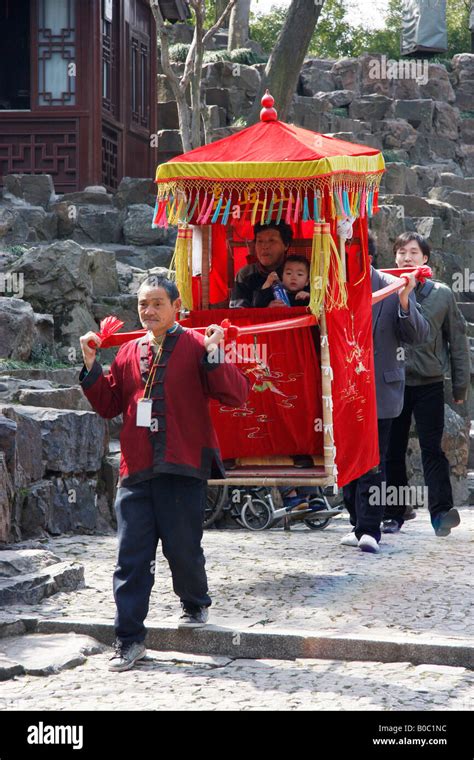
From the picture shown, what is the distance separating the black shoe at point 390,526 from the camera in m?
8.78

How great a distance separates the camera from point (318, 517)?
31.9 ft

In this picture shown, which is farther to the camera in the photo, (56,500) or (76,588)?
(56,500)

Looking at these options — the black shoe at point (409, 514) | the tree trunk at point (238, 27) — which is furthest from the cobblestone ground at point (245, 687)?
the tree trunk at point (238, 27)

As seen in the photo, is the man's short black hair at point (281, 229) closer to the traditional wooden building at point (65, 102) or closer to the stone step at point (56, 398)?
the stone step at point (56, 398)

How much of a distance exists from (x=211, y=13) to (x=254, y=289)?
107 ft

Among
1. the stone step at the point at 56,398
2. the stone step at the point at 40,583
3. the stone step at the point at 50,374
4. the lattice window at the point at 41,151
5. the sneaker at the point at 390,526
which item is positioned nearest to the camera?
the stone step at the point at 40,583

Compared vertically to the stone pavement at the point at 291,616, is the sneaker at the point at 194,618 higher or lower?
higher

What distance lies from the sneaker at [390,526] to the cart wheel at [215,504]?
1459mm

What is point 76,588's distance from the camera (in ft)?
21.8

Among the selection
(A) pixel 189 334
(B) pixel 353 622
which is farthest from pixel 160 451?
(B) pixel 353 622

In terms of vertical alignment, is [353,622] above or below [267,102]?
below

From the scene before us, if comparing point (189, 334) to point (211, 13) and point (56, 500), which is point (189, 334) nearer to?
point (56, 500)

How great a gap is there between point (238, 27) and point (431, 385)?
26.7 metres

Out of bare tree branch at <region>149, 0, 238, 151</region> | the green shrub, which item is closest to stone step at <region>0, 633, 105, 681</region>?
bare tree branch at <region>149, 0, 238, 151</region>
